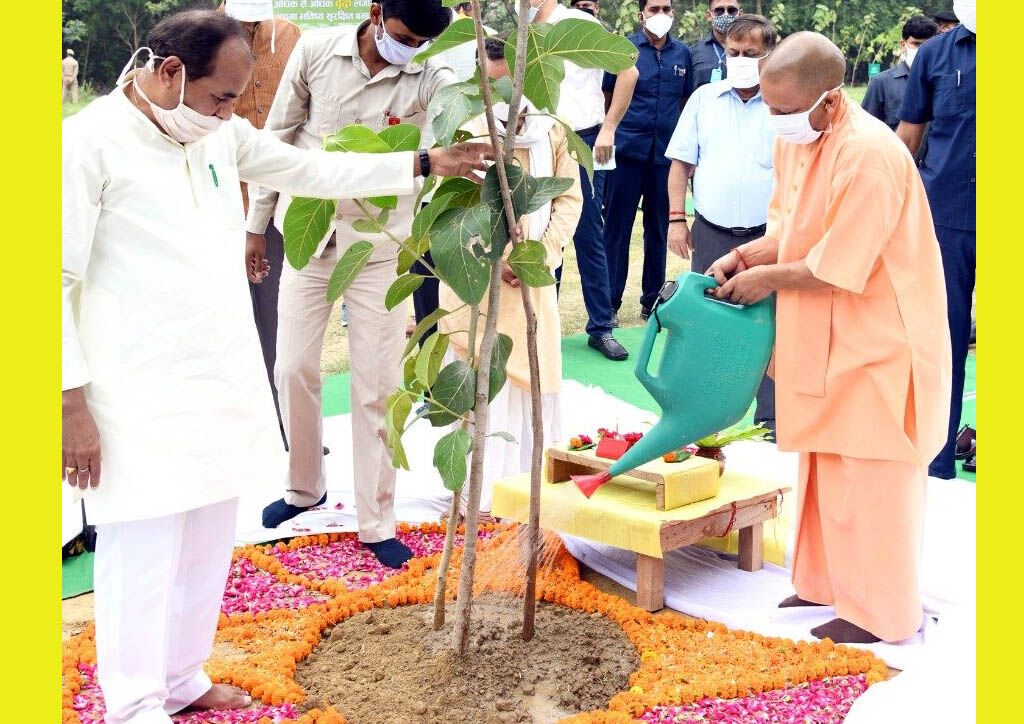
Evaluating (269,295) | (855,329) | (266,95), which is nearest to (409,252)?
(855,329)

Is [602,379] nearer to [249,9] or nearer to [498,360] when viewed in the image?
[249,9]

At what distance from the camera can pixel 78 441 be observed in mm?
2482

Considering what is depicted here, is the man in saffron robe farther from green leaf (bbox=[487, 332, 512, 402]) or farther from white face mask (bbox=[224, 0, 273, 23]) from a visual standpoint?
white face mask (bbox=[224, 0, 273, 23])

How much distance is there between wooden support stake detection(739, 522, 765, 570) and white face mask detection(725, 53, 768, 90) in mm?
2286

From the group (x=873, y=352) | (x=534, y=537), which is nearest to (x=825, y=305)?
(x=873, y=352)

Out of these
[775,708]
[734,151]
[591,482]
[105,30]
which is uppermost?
[105,30]

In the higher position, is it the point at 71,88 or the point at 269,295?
the point at 71,88

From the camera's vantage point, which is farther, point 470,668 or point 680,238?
point 680,238

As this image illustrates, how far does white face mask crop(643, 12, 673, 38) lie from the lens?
709cm

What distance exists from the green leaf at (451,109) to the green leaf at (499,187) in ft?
0.46

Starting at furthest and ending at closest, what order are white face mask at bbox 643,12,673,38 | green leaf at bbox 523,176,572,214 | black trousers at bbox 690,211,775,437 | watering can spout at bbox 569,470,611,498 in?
white face mask at bbox 643,12,673,38 → black trousers at bbox 690,211,775,437 → watering can spout at bbox 569,470,611,498 → green leaf at bbox 523,176,572,214

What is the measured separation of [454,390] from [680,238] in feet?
9.73

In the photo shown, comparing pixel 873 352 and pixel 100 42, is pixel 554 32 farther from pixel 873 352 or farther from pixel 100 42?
pixel 100 42

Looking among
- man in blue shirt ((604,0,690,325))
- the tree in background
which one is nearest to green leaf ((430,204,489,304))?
man in blue shirt ((604,0,690,325))
